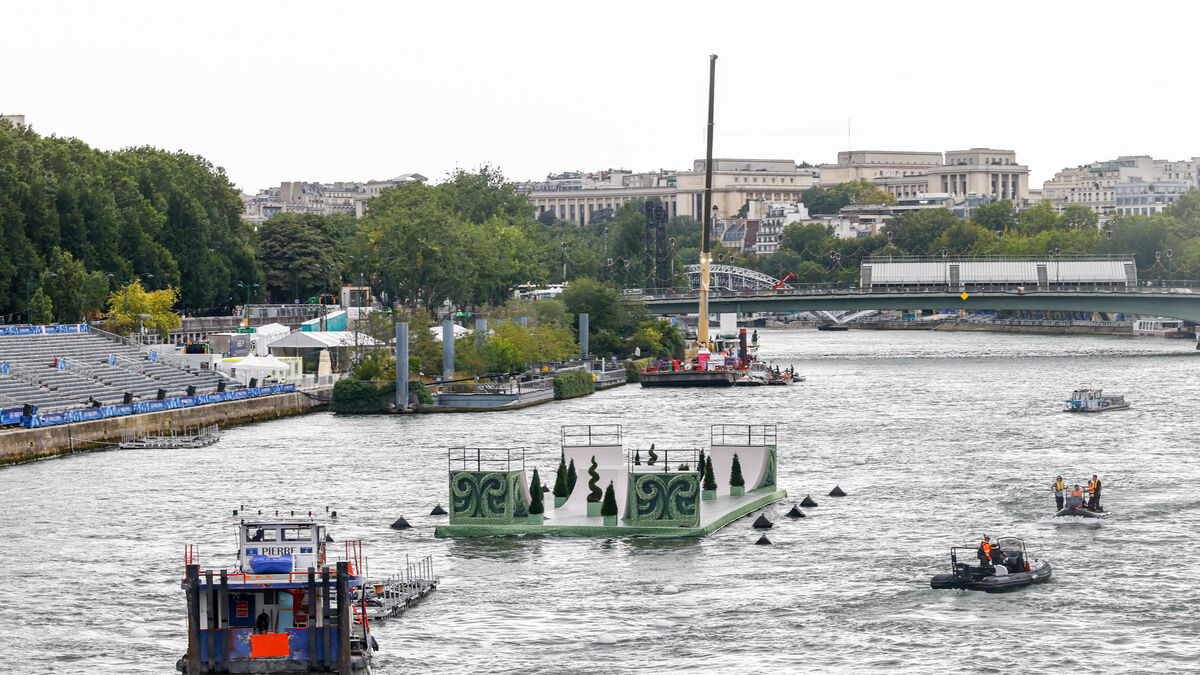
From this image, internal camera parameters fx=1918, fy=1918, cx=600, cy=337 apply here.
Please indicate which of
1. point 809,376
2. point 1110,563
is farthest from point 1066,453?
point 809,376

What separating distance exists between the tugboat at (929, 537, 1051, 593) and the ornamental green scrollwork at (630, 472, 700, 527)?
28.5 ft

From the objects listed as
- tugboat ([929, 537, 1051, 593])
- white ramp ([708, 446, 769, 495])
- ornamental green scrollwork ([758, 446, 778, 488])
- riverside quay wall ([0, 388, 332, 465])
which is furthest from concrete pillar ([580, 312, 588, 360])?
tugboat ([929, 537, 1051, 593])

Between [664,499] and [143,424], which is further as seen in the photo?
[143,424]

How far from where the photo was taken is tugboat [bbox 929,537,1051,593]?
48781 millimetres

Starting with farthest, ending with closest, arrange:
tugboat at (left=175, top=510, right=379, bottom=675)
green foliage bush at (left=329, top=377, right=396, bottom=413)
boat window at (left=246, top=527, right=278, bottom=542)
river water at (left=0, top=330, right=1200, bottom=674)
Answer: green foliage bush at (left=329, top=377, right=396, bottom=413), river water at (left=0, top=330, right=1200, bottom=674), boat window at (left=246, top=527, right=278, bottom=542), tugboat at (left=175, top=510, right=379, bottom=675)

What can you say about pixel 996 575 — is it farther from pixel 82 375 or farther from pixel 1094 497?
pixel 82 375

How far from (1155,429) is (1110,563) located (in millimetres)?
39314

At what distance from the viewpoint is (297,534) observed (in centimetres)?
3909

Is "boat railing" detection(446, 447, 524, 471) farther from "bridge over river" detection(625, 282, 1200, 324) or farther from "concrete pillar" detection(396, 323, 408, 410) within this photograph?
"bridge over river" detection(625, 282, 1200, 324)

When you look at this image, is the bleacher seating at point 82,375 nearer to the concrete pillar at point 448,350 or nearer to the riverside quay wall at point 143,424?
the riverside quay wall at point 143,424

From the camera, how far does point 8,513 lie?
203 feet

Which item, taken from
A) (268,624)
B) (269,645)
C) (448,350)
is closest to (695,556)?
(268,624)

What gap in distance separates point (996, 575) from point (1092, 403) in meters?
53.8

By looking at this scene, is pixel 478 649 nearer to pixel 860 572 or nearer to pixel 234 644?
pixel 234 644
